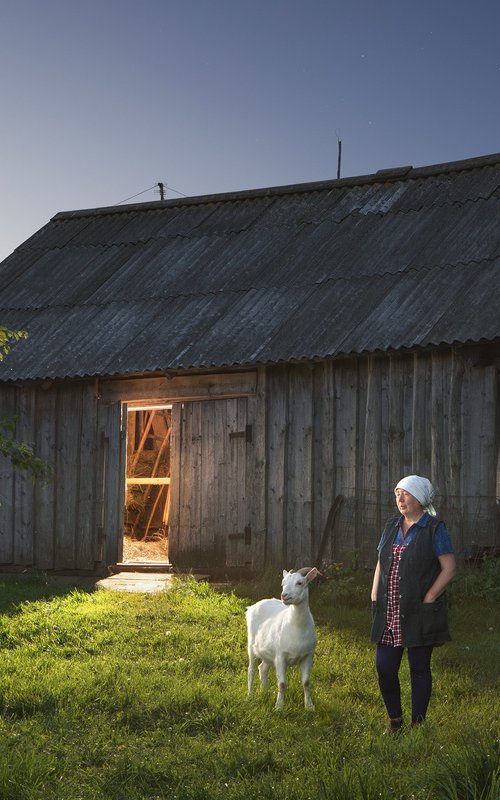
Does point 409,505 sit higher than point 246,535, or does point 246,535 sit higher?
point 409,505

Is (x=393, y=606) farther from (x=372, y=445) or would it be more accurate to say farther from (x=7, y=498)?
(x=7, y=498)

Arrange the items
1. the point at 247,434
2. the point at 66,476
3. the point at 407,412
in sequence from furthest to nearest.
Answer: the point at 66,476 < the point at 247,434 < the point at 407,412

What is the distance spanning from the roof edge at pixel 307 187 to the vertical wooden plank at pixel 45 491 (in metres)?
5.54

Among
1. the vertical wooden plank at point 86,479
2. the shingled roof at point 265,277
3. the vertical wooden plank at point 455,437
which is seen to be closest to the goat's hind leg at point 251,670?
the vertical wooden plank at point 455,437

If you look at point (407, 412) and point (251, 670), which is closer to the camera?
point (251, 670)

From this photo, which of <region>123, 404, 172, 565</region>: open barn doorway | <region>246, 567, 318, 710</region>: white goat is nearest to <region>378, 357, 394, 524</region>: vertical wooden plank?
<region>246, 567, 318, 710</region>: white goat

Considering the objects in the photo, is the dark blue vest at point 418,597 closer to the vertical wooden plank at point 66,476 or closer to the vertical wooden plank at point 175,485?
the vertical wooden plank at point 175,485

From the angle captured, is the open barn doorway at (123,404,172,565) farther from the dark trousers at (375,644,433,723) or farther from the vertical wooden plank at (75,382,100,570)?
the dark trousers at (375,644,433,723)

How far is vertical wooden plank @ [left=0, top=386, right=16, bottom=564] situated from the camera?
1576 centimetres

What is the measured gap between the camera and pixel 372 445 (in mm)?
13375

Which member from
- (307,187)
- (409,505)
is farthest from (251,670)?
(307,187)

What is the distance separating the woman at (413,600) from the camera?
6.23m

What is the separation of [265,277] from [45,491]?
471 centimetres

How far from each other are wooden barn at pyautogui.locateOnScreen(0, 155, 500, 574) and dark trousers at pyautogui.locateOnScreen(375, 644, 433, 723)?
20.9ft
